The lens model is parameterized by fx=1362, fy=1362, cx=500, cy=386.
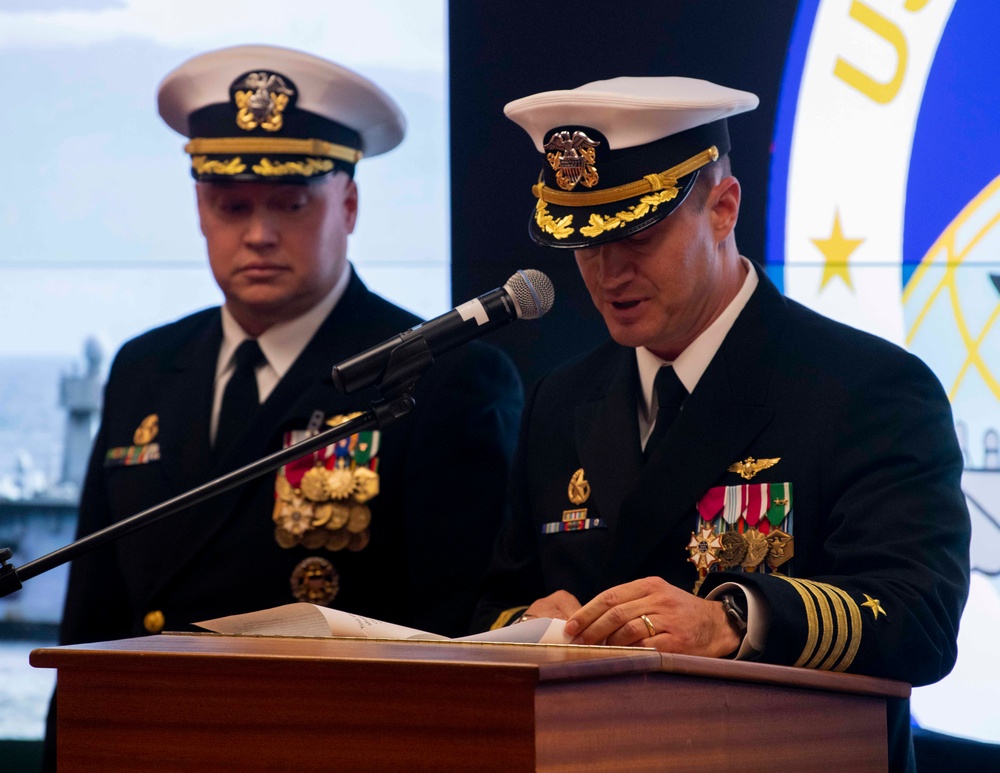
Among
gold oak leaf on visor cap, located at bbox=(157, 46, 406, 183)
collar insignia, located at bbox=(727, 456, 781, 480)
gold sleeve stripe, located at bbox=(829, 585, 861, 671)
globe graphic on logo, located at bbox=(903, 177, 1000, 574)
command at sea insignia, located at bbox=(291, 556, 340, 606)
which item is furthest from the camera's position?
globe graphic on logo, located at bbox=(903, 177, 1000, 574)

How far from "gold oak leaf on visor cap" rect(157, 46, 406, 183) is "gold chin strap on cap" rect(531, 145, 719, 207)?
2.36 ft

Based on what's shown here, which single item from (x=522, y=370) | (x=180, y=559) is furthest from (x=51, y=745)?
(x=522, y=370)

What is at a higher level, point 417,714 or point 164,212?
point 164,212

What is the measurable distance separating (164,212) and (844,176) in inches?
61.7

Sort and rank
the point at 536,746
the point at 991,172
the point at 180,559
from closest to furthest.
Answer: the point at 536,746 < the point at 180,559 < the point at 991,172

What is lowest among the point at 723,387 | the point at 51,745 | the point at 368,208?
the point at 51,745

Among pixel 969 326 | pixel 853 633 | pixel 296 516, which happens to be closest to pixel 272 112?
pixel 296 516

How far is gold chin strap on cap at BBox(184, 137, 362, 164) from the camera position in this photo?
8.63ft

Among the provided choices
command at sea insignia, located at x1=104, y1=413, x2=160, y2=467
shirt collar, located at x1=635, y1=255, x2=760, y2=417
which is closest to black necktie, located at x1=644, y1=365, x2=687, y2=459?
shirt collar, located at x1=635, y1=255, x2=760, y2=417

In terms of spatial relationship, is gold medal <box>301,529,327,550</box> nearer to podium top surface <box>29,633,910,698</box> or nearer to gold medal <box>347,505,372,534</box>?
gold medal <box>347,505,372,534</box>

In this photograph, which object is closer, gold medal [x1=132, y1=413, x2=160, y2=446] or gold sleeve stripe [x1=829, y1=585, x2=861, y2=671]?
gold sleeve stripe [x1=829, y1=585, x2=861, y2=671]

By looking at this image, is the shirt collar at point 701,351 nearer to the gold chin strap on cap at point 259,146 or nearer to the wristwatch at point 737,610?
the wristwatch at point 737,610

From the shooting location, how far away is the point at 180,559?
255cm

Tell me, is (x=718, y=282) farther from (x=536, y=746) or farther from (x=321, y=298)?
(x=536, y=746)
